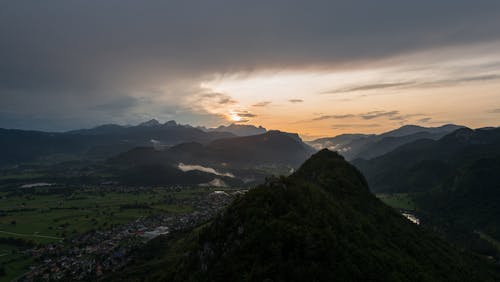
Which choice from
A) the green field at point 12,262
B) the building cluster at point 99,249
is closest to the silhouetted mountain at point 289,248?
the building cluster at point 99,249

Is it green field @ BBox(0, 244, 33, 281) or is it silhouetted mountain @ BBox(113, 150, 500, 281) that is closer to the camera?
silhouetted mountain @ BBox(113, 150, 500, 281)

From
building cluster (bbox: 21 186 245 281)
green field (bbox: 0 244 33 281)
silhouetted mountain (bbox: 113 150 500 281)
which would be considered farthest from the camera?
green field (bbox: 0 244 33 281)

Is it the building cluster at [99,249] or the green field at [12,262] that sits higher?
the building cluster at [99,249]

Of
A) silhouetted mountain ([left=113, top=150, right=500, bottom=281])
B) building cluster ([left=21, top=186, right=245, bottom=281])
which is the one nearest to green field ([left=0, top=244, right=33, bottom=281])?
building cluster ([left=21, top=186, right=245, bottom=281])

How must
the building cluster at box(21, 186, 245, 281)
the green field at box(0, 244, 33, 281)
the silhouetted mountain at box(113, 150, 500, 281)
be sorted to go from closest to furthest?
the silhouetted mountain at box(113, 150, 500, 281)
the building cluster at box(21, 186, 245, 281)
the green field at box(0, 244, 33, 281)

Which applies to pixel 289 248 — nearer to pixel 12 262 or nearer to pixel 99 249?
pixel 99 249

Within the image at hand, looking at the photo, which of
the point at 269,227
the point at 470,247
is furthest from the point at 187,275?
→ the point at 470,247

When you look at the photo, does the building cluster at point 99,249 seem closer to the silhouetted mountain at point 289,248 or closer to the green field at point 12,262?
the green field at point 12,262

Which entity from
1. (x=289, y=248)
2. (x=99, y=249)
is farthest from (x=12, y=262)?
(x=289, y=248)

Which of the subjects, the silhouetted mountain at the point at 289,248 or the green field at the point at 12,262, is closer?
the silhouetted mountain at the point at 289,248

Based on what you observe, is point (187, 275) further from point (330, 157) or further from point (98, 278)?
point (330, 157)

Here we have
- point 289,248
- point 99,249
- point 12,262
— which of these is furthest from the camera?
point 99,249

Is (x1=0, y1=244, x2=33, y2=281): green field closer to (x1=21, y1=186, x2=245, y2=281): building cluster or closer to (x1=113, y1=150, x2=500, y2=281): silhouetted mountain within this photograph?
(x1=21, y1=186, x2=245, y2=281): building cluster
